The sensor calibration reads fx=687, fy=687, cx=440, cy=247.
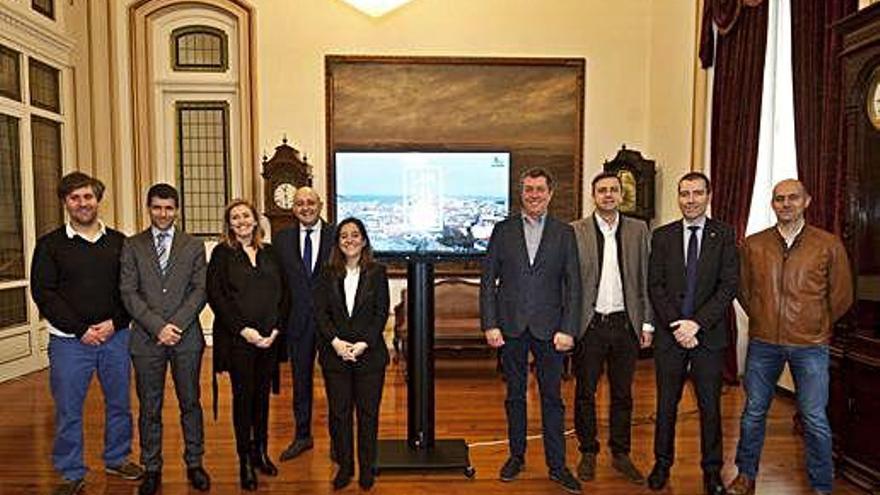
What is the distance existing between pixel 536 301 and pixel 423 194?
4.08 meters

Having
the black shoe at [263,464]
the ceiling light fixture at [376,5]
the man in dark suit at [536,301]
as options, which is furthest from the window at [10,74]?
the man in dark suit at [536,301]

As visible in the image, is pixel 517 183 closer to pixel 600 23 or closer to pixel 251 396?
pixel 600 23

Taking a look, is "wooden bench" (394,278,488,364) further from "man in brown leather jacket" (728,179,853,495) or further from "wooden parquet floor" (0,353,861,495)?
"man in brown leather jacket" (728,179,853,495)

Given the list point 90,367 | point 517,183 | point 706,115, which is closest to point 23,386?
point 90,367

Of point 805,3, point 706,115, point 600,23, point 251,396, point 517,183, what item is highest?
point 600,23

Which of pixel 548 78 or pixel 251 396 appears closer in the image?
pixel 251 396

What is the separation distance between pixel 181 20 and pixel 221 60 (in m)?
0.58

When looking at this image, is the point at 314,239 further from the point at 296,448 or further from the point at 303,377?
the point at 296,448

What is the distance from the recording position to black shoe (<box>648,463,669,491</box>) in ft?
11.5

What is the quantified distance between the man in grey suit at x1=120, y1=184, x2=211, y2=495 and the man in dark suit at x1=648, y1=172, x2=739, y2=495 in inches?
90.4

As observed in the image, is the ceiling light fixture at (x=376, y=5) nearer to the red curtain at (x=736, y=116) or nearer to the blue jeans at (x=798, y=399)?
the red curtain at (x=736, y=116)

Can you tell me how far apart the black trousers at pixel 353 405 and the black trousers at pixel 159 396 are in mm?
671

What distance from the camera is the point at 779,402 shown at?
5.10 m

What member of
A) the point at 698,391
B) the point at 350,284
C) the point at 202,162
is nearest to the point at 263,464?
the point at 350,284
